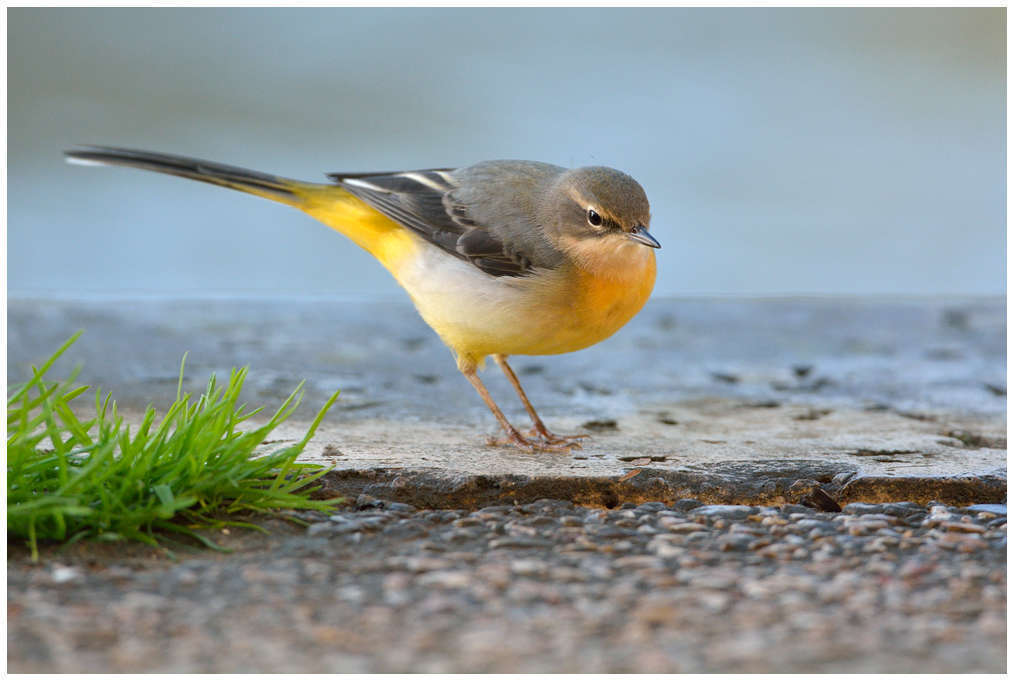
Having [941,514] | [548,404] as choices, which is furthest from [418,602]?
[548,404]

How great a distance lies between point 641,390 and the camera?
18.7 ft

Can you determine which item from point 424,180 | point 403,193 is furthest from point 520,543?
point 424,180

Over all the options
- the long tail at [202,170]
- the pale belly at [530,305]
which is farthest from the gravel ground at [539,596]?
the long tail at [202,170]

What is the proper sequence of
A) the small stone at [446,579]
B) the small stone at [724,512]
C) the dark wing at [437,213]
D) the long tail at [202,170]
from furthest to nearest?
the long tail at [202,170] < the dark wing at [437,213] < the small stone at [724,512] < the small stone at [446,579]

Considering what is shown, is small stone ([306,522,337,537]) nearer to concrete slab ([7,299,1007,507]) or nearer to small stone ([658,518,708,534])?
concrete slab ([7,299,1007,507])

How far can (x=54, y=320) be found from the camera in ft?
21.1

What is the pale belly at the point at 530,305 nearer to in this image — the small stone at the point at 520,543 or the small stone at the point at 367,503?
the small stone at the point at 367,503

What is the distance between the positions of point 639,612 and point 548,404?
2.74 metres

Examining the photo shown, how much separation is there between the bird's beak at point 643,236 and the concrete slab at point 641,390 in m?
0.79

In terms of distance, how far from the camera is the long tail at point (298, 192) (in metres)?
4.78

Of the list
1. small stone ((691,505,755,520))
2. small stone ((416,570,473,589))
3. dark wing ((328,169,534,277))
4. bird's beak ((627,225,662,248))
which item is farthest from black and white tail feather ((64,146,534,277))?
small stone ((416,570,473,589))

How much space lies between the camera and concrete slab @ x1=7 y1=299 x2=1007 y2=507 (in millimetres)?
3871

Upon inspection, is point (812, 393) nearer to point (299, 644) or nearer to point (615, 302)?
point (615, 302)

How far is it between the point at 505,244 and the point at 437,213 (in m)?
0.38
